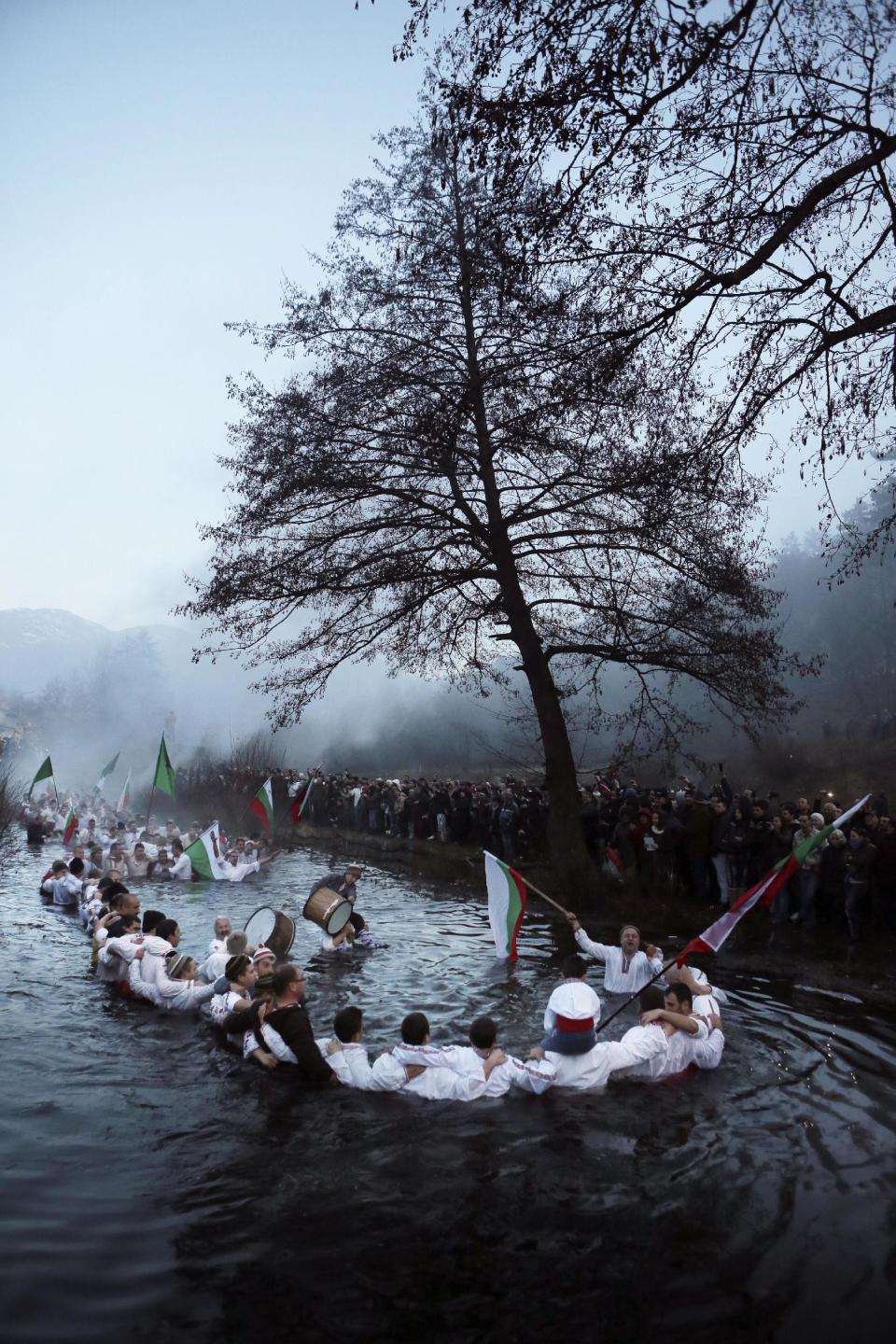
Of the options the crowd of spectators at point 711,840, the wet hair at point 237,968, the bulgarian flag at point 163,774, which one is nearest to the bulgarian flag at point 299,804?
the bulgarian flag at point 163,774

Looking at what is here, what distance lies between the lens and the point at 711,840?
16844 millimetres

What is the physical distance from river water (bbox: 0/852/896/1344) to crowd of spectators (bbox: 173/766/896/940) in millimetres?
3304

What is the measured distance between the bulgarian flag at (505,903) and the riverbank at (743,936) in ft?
8.13

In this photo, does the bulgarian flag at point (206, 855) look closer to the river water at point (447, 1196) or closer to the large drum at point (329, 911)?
the large drum at point (329, 911)

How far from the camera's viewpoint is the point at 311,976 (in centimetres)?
1409

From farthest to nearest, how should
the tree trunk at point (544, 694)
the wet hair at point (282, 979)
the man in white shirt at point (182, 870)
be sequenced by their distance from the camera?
the man in white shirt at point (182, 870) → the tree trunk at point (544, 694) → the wet hair at point (282, 979)

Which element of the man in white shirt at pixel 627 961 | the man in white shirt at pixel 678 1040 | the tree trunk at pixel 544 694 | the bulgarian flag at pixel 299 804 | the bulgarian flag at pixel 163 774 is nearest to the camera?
the man in white shirt at pixel 678 1040

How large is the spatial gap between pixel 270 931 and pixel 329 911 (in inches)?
45.1

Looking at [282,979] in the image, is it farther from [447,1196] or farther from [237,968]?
[447,1196]

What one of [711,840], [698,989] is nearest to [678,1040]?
[698,989]

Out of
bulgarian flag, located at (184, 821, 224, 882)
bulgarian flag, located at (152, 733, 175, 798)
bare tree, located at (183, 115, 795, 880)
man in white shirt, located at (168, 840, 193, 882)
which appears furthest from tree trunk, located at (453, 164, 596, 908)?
bulgarian flag, located at (152, 733, 175, 798)

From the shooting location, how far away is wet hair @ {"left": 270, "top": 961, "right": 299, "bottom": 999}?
32.7 feet

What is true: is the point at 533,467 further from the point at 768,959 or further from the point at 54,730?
the point at 54,730

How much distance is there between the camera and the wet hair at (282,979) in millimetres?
9961
